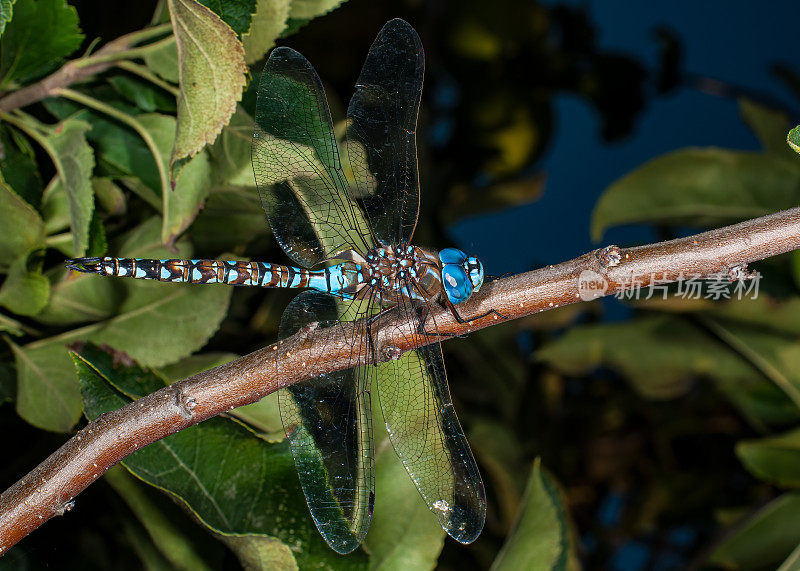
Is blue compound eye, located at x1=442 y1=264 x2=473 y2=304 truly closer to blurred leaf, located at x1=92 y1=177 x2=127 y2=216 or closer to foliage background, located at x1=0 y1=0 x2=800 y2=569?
foliage background, located at x1=0 y1=0 x2=800 y2=569

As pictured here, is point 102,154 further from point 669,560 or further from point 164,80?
point 669,560

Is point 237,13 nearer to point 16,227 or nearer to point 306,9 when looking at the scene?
point 306,9

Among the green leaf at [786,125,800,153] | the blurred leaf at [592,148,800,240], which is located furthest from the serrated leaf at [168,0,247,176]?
the blurred leaf at [592,148,800,240]

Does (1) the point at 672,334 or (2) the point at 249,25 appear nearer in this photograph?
(2) the point at 249,25

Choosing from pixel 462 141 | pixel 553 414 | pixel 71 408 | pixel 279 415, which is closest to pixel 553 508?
pixel 279 415

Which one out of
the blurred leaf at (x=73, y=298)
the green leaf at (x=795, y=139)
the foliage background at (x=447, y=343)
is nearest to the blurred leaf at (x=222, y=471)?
the foliage background at (x=447, y=343)

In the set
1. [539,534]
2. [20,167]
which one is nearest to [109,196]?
[20,167]

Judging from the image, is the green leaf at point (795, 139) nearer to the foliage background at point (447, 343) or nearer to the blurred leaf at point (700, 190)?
the foliage background at point (447, 343)
